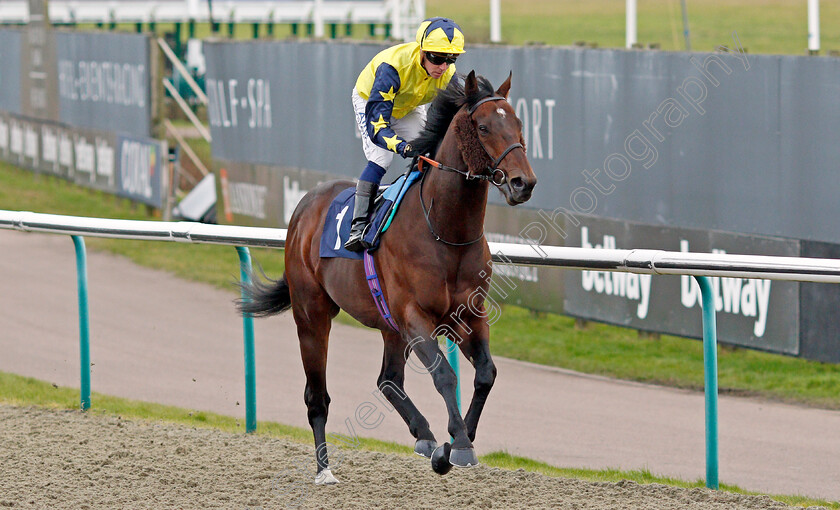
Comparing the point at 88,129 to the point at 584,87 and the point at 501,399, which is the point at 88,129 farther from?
the point at 501,399

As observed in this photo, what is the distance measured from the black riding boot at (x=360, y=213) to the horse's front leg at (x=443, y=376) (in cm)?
49

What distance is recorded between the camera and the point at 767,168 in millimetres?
7375

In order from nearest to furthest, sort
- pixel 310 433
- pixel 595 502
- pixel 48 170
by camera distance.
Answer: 1. pixel 595 502
2. pixel 310 433
3. pixel 48 170

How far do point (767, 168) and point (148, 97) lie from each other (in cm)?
881

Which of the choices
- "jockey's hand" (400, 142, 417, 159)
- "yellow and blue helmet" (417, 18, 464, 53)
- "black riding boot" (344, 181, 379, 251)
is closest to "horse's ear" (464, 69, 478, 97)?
"yellow and blue helmet" (417, 18, 464, 53)

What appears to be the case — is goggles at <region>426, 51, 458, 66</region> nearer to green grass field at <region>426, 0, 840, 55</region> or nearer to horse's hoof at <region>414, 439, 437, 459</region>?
horse's hoof at <region>414, 439, 437, 459</region>

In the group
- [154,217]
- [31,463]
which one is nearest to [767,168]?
[31,463]

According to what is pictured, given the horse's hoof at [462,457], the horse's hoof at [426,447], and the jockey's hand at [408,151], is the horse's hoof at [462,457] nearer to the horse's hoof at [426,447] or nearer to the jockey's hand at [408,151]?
the horse's hoof at [426,447]

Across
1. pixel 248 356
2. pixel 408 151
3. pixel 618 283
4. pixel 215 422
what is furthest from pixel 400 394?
pixel 618 283

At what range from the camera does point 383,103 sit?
4562 millimetres

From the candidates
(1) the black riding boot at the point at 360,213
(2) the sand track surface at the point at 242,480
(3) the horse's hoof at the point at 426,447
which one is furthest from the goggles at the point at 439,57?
(2) the sand track surface at the point at 242,480

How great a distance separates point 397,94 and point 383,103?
14 centimetres

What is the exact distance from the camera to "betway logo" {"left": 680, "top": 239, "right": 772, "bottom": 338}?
23.9 feet

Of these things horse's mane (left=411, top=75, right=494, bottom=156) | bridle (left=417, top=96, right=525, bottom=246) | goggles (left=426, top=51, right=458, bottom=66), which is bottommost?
bridle (left=417, top=96, right=525, bottom=246)
